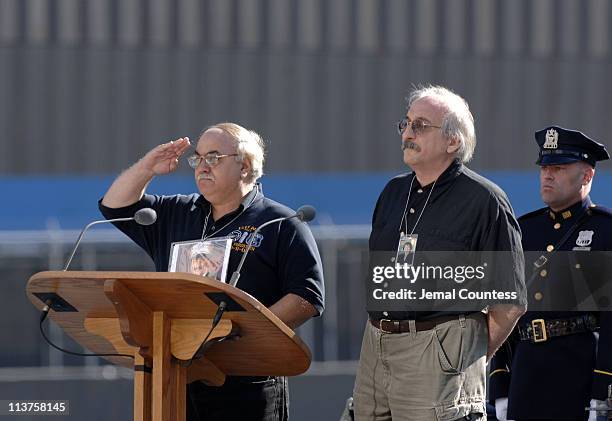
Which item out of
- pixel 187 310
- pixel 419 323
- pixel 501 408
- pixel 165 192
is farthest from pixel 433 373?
pixel 165 192

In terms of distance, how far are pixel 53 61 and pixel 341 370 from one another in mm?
2372

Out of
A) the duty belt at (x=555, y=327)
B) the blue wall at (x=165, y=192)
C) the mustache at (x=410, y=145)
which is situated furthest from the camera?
the blue wall at (x=165, y=192)

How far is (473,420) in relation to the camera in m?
2.72

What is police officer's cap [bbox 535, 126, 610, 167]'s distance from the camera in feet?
11.1

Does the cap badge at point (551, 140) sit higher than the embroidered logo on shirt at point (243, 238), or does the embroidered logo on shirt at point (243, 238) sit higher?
the cap badge at point (551, 140)

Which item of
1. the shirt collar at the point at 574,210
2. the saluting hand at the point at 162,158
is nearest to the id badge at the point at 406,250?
the saluting hand at the point at 162,158

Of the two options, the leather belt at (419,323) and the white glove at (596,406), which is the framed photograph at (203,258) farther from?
the white glove at (596,406)

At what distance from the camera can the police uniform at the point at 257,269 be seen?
9.98ft

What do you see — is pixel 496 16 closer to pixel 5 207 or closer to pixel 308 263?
pixel 5 207

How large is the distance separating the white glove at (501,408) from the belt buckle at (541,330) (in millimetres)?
229

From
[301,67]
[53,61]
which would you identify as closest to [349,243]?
[301,67]

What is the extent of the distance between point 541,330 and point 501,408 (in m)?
0.29

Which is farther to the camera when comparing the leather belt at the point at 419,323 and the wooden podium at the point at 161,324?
the leather belt at the point at 419,323

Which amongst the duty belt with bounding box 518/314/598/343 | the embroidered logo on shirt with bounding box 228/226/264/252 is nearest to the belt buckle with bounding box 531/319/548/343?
the duty belt with bounding box 518/314/598/343
